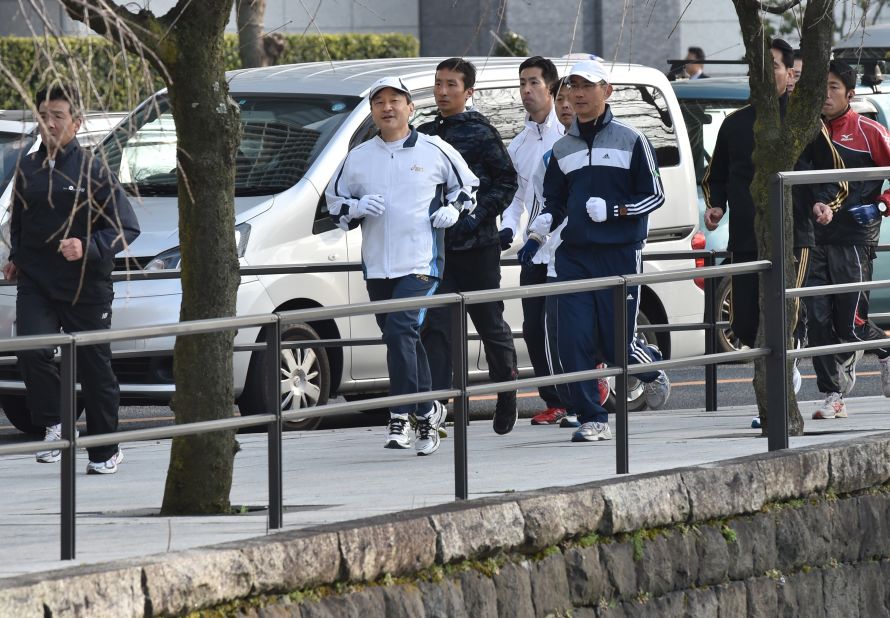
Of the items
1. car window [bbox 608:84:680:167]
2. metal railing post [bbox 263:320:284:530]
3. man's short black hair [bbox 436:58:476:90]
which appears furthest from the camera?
car window [bbox 608:84:680:167]

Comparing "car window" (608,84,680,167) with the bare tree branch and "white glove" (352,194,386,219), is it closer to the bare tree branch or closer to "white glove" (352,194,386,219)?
the bare tree branch

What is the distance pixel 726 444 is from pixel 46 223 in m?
3.03

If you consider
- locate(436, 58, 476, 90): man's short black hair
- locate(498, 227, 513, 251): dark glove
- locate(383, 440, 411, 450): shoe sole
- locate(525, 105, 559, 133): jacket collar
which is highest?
locate(436, 58, 476, 90): man's short black hair

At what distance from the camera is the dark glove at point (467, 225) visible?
8.62 meters

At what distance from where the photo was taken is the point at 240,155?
998 centimetres

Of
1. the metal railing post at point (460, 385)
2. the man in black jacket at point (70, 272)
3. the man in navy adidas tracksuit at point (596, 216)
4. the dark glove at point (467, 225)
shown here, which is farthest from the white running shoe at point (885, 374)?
A: the metal railing post at point (460, 385)

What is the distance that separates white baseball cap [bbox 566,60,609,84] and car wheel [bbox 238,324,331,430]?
2.33 m

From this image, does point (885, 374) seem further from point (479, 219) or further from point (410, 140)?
point (410, 140)

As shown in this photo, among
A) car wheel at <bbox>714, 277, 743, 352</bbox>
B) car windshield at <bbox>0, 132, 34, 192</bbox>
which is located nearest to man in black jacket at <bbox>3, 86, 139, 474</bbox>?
car windshield at <bbox>0, 132, 34, 192</bbox>

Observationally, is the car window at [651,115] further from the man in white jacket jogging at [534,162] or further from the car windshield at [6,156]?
the car windshield at [6,156]

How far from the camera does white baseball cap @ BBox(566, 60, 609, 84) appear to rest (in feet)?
26.3

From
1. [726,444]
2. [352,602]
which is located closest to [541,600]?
[352,602]

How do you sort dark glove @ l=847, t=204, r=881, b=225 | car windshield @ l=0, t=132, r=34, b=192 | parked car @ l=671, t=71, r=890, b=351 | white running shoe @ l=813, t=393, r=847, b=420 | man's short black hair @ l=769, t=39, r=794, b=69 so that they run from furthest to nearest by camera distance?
parked car @ l=671, t=71, r=890, b=351
car windshield @ l=0, t=132, r=34, b=192
dark glove @ l=847, t=204, r=881, b=225
man's short black hair @ l=769, t=39, r=794, b=69
white running shoe @ l=813, t=393, r=847, b=420

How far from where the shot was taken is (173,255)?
9.38 meters
